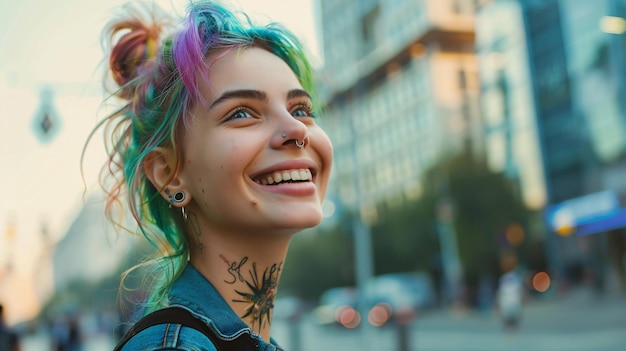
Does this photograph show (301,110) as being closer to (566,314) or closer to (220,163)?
(220,163)

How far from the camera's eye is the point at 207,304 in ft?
4.93

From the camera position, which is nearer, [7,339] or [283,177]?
[283,177]

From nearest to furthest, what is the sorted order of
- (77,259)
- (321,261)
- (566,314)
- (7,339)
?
(7,339) → (566,314) → (321,261) → (77,259)

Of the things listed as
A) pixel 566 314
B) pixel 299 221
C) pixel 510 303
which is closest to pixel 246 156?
pixel 299 221

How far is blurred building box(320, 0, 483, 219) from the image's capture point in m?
60.7

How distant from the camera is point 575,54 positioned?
31969mm

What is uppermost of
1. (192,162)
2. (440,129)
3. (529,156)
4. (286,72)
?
(440,129)

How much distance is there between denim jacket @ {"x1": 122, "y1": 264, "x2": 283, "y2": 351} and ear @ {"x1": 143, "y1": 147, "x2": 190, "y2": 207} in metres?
0.18

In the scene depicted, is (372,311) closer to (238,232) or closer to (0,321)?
(0,321)

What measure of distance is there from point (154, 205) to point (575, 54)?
33.3 m

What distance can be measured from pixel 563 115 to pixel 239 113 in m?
35.3

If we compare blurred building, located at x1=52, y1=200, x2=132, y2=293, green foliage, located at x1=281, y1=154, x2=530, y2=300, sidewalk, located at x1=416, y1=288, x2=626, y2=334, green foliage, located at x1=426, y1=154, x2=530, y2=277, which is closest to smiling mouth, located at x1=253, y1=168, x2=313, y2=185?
sidewalk, located at x1=416, y1=288, x2=626, y2=334

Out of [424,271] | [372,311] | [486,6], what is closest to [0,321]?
[372,311]

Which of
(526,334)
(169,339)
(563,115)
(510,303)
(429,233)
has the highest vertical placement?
(563,115)
